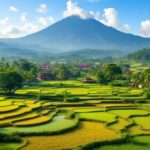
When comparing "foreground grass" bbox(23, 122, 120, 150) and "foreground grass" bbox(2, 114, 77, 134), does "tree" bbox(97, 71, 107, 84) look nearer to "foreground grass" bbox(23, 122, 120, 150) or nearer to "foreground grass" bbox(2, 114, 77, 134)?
"foreground grass" bbox(2, 114, 77, 134)

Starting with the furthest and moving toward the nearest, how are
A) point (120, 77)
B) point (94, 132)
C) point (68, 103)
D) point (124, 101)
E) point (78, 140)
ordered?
1. point (120, 77)
2. point (124, 101)
3. point (68, 103)
4. point (94, 132)
5. point (78, 140)

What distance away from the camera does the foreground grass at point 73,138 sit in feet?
80.2

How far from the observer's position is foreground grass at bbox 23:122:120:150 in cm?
2444

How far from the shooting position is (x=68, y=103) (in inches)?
1828

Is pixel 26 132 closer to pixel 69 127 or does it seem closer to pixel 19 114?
pixel 69 127

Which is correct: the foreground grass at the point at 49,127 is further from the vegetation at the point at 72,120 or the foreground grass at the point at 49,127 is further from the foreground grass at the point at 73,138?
the foreground grass at the point at 73,138

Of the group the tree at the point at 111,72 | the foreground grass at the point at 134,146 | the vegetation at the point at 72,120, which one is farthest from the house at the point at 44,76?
the foreground grass at the point at 134,146

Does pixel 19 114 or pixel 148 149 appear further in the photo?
pixel 19 114

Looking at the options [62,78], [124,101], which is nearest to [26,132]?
[124,101]

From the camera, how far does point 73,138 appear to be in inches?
1065

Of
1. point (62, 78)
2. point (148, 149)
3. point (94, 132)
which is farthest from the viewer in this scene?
point (62, 78)

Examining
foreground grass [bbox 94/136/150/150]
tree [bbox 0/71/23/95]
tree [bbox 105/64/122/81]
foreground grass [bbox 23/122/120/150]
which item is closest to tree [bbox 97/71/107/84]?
tree [bbox 105/64/122/81]

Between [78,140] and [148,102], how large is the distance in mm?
24766

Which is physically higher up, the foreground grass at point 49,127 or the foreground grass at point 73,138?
the foreground grass at point 49,127
